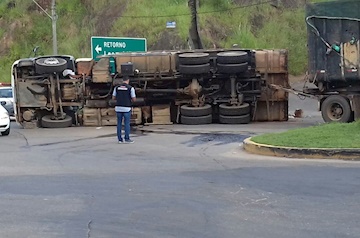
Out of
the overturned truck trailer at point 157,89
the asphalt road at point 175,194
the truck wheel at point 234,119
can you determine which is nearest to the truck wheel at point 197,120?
the overturned truck trailer at point 157,89

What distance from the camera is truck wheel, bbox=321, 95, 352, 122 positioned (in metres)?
19.8

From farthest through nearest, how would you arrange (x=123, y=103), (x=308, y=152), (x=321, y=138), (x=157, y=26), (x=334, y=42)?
(x=157, y=26), (x=334, y=42), (x=123, y=103), (x=321, y=138), (x=308, y=152)

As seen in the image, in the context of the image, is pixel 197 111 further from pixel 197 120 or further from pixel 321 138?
pixel 321 138

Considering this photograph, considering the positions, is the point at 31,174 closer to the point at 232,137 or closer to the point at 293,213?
the point at 293,213

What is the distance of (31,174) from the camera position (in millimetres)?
11367

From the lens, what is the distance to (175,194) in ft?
29.8

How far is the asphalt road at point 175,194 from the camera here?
7.25m

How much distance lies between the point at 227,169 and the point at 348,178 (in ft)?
7.04

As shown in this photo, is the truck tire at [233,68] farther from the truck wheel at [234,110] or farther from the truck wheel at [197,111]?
the truck wheel at [197,111]

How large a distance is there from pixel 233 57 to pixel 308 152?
31.5 feet

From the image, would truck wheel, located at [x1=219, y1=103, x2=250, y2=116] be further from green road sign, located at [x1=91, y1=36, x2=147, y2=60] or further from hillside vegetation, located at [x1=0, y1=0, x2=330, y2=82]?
hillside vegetation, located at [x1=0, y1=0, x2=330, y2=82]

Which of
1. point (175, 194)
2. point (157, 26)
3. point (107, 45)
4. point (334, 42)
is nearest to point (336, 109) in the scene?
point (334, 42)

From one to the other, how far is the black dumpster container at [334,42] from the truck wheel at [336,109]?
420mm

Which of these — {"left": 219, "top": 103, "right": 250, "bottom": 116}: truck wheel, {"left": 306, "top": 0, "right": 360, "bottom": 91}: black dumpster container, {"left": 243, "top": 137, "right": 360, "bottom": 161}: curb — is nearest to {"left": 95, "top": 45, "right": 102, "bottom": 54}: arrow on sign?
{"left": 219, "top": 103, "right": 250, "bottom": 116}: truck wheel
